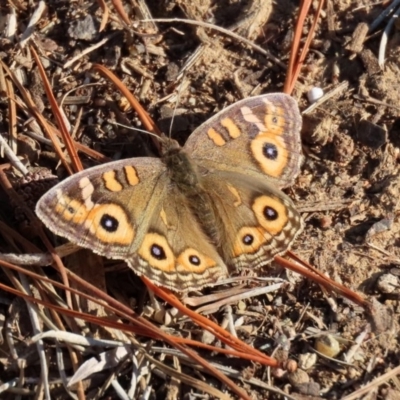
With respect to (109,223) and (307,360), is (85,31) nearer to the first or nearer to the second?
(109,223)

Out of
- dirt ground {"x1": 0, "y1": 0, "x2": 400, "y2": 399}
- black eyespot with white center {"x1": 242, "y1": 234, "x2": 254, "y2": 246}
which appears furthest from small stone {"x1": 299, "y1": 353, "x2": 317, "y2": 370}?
black eyespot with white center {"x1": 242, "y1": 234, "x2": 254, "y2": 246}

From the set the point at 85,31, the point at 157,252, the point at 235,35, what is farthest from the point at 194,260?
the point at 85,31

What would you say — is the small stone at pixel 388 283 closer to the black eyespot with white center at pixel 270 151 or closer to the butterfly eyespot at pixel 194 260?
the black eyespot with white center at pixel 270 151

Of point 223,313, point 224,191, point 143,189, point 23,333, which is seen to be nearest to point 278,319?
point 223,313

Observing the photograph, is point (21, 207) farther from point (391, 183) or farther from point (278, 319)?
point (391, 183)

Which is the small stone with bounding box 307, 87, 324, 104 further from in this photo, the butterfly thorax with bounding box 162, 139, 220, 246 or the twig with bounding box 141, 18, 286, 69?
the butterfly thorax with bounding box 162, 139, 220, 246

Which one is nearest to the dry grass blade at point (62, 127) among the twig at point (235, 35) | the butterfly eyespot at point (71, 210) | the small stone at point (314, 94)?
the butterfly eyespot at point (71, 210)
